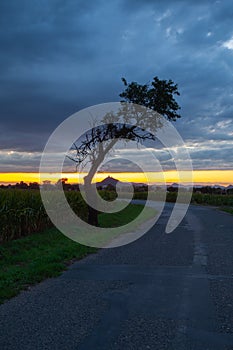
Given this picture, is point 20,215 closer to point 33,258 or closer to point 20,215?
point 20,215

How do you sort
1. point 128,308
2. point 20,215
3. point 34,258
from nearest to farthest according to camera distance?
1. point 128,308
2. point 34,258
3. point 20,215

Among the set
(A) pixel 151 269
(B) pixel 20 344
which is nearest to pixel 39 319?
(B) pixel 20 344

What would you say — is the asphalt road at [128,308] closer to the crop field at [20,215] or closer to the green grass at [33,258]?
the green grass at [33,258]

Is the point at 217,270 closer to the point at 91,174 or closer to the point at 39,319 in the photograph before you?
the point at 39,319

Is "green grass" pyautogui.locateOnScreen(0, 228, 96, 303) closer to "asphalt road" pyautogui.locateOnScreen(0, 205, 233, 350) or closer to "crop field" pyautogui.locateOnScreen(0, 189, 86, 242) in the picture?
"asphalt road" pyautogui.locateOnScreen(0, 205, 233, 350)

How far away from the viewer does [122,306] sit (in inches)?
228

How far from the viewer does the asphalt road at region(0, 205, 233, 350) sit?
450 cm

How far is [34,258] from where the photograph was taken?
10.1m

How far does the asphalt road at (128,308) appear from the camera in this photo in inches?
177

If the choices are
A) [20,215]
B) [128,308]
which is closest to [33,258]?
[20,215]

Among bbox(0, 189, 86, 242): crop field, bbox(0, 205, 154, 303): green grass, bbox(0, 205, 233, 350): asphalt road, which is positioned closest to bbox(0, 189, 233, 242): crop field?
bbox(0, 189, 86, 242): crop field

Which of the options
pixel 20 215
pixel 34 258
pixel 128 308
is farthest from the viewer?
pixel 20 215

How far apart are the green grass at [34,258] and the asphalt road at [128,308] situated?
32 cm

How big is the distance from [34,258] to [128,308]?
499 cm
